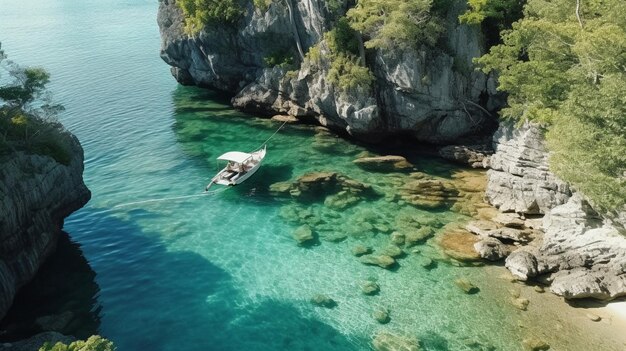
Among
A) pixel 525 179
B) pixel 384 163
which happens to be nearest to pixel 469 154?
pixel 384 163

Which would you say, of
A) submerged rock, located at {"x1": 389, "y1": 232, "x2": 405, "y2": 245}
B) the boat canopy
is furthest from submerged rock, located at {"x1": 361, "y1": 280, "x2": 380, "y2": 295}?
the boat canopy

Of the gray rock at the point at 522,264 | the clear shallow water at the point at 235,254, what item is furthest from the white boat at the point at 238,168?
the gray rock at the point at 522,264

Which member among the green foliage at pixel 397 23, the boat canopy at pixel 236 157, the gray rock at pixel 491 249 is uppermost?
the green foliage at pixel 397 23

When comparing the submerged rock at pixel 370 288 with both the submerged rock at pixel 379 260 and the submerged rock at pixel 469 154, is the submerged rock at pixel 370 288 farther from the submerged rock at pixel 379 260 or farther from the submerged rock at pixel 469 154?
the submerged rock at pixel 469 154

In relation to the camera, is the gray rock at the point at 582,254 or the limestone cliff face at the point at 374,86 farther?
the limestone cliff face at the point at 374,86

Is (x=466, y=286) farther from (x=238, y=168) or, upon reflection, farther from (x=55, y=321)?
(x=55, y=321)

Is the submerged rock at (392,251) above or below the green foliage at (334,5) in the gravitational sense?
below
